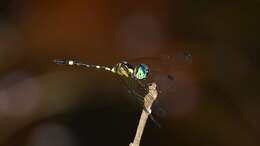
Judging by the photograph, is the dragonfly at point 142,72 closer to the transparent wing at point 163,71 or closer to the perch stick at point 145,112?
the transparent wing at point 163,71

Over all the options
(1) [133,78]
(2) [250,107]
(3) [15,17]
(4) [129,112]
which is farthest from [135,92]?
(3) [15,17]

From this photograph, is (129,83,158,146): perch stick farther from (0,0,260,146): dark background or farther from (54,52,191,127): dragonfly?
(0,0,260,146): dark background

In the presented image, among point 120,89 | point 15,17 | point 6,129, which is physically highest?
point 15,17

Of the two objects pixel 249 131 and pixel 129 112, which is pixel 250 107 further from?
pixel 129 112

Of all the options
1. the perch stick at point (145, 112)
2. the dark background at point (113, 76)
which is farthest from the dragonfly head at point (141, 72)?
the perch stick at point (145, 112)

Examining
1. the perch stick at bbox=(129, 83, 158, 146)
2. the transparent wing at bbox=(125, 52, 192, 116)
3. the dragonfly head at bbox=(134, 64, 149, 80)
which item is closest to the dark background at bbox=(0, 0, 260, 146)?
the transparent wing at bbox=(125, 52, 192, 116)

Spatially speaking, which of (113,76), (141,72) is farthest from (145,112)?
(113,76)
